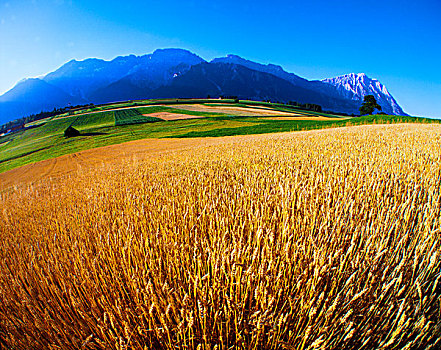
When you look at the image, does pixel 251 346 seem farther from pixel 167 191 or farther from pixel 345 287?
pixel 167 191

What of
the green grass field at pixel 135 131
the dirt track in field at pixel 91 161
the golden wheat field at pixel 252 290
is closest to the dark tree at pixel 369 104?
the green grass field at pixel 135 131

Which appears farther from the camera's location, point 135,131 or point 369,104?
point 369,104

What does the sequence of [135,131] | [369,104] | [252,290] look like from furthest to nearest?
[369,104], [135,131], [252,290]

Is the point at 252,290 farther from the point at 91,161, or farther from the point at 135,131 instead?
the point at 135,131

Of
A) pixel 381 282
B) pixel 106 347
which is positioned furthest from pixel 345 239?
pixel 106 347

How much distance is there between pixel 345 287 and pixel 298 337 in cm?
37

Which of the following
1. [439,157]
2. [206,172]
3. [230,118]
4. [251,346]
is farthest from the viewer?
[230,118]

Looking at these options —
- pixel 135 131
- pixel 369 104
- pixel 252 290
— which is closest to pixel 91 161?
pixel 252 290

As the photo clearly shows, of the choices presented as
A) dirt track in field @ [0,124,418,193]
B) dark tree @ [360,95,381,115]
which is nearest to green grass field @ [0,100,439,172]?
dirt track in field @ [0,124,418,193]

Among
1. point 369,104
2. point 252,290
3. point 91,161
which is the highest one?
point 369,104

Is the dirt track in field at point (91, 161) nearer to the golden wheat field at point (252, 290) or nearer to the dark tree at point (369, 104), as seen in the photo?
the golden wheat field at point (252, 290)

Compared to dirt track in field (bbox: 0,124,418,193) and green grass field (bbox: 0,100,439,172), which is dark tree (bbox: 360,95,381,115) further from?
dirt track in field (bbox: 0,124,418,193)

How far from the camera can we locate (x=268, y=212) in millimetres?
1892

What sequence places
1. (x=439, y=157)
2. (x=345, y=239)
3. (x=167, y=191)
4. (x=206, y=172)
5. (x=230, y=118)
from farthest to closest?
(x=230, y=118) < (x=206, y=172) < (x=439, y=157) < (x=167, y=191) < (x=345, y=239)
